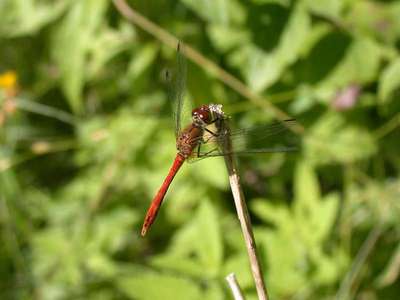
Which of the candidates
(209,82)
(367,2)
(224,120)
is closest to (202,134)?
(224,120)

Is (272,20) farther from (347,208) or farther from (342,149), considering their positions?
(347,208)

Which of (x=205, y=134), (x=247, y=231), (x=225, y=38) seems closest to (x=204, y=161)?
(x=225, y=38)

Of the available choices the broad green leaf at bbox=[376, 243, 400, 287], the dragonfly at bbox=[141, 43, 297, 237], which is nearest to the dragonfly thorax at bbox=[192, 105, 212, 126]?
the dragonfly at bbox=[141, 43, 297, 237]

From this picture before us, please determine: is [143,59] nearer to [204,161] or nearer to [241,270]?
[204,161]

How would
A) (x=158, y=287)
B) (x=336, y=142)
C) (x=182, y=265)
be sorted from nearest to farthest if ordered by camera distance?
(x=158, y=287) < (x=182, y=265) < (x=336, y=142)

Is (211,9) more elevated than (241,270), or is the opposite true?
(211,9)

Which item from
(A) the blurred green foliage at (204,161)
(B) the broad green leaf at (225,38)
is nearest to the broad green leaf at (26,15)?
(A) the blurred green foliage at (204,161)
